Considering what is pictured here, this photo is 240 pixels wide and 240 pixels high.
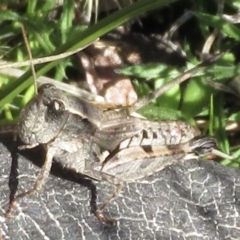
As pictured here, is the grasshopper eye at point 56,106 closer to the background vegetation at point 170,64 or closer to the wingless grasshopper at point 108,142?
the wingless grasshopper at point 108,142

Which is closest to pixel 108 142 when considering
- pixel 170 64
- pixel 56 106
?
pixel 56 106

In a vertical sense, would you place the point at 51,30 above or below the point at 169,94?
above

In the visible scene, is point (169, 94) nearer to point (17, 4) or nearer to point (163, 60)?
point (163, 60)

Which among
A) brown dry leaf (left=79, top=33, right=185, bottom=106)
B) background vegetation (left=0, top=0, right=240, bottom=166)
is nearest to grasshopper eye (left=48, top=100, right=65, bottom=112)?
background vegetation (left=0, top=0, right=240, bottom=166)

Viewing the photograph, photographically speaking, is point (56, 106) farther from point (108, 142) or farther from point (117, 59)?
point (117, 59)

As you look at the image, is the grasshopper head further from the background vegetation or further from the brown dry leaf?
the brown dry leaf

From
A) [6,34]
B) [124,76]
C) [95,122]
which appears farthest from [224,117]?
[6,34]
